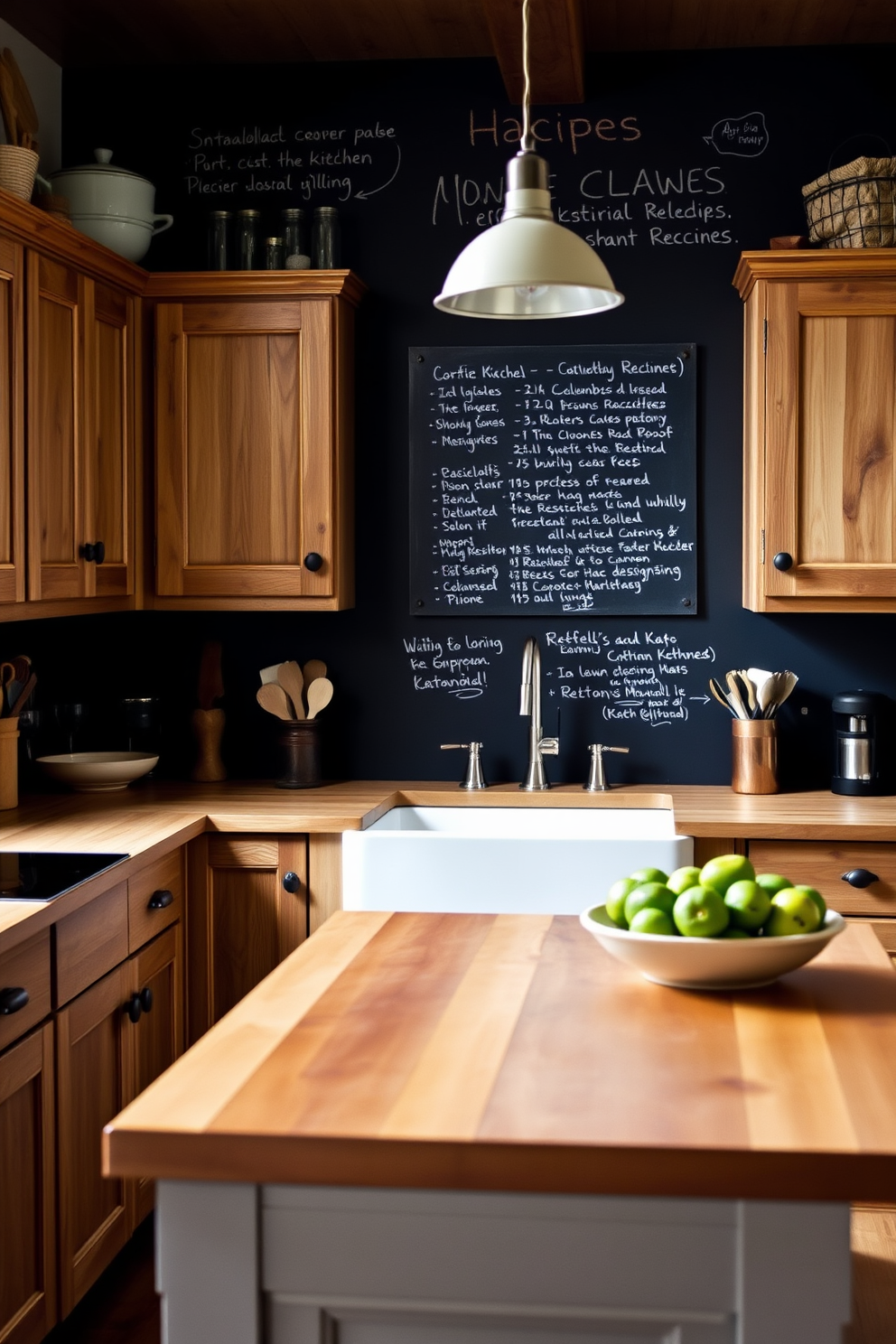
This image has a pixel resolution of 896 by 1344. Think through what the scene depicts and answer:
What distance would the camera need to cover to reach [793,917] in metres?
1.77

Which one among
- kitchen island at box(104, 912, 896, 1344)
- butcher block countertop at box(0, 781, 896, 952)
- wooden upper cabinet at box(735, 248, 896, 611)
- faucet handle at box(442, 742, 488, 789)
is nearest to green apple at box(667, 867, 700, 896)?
kitchen island at box(104, 912, 896, 1344)

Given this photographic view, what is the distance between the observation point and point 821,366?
11.0 ft

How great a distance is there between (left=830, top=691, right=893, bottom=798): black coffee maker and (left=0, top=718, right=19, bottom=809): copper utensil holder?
1972 millimetres

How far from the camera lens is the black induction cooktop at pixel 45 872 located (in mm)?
2398

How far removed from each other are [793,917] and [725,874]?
0.11m

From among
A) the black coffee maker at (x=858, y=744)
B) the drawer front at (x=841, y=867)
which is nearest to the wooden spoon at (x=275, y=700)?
the drawer front at (x=841, y=867)

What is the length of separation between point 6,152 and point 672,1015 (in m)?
2.29

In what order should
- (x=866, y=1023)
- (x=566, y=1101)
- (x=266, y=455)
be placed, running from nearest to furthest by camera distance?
(x=566, y=1101) → (x=866, y=1023) → (x=266, y=455)

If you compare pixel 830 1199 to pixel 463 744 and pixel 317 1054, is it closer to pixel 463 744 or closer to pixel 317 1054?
pixel 317 1054

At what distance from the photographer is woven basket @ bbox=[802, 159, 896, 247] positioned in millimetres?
3303

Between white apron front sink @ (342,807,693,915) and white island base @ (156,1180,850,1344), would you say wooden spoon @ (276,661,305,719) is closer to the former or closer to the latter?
white apron front sink @ (342,807,693,915)

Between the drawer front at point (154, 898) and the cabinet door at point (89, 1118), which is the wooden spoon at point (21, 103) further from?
the cabinet door at point (89, 1118)

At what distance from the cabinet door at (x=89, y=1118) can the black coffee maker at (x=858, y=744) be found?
70.7 inches

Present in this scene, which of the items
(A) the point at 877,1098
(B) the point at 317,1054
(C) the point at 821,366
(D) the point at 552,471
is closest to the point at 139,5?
(D) the point at 552,471
